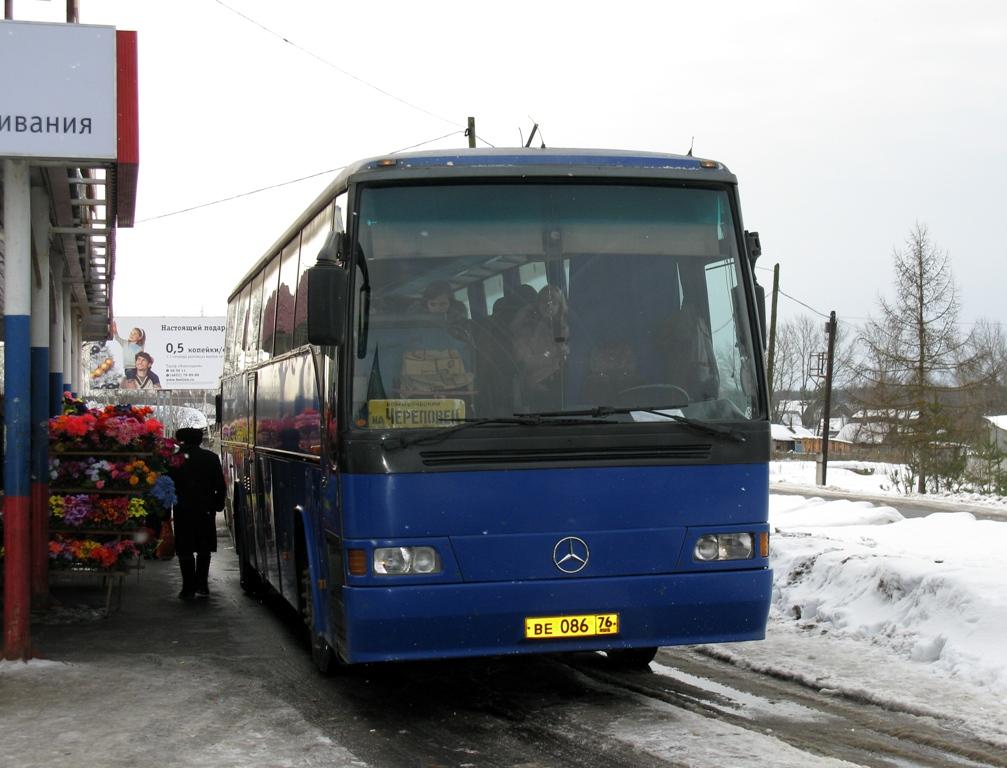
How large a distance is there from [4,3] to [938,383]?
34626 millimetres

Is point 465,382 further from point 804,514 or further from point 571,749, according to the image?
point 804,514

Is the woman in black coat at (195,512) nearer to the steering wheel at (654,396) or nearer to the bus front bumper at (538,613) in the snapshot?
the bus front bumper at (538,613)

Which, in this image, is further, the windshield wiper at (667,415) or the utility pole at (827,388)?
the utility pole at (827,388)

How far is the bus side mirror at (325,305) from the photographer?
6668 millimetres

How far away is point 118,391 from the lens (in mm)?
63500

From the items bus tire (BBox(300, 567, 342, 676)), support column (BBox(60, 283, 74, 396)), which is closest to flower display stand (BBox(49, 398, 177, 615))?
bus tire (BBox(300, 567, 342, 676))

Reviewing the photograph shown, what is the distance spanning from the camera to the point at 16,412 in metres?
8.87

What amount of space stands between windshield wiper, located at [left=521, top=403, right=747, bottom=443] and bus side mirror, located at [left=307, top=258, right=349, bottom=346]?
1.21 metres

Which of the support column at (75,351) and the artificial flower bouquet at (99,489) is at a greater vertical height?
the support column at (75,351)

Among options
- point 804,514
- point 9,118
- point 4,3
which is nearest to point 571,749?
point 9,118

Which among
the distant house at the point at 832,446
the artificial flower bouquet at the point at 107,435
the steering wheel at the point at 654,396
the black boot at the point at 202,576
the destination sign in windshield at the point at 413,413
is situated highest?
the steering wheel at the point at 654,396

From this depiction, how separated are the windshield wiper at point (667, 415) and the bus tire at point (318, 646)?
2309 millimetres

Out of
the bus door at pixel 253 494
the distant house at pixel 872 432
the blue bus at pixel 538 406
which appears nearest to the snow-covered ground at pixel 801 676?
the blue bus at pixel 538 406

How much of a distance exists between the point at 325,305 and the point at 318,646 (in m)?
2.87
